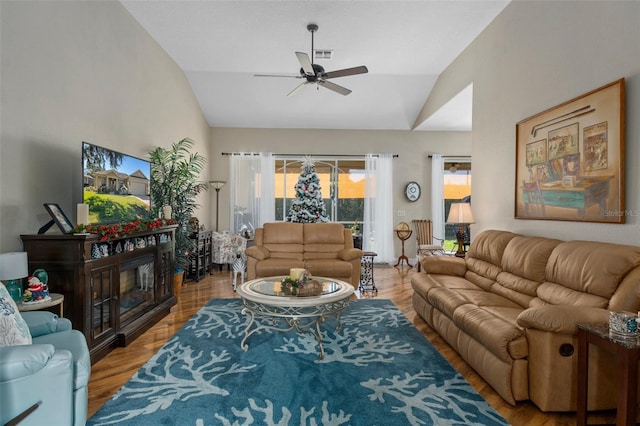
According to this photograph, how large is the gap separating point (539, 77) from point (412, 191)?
14.3 ft

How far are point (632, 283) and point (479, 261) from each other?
1.79m

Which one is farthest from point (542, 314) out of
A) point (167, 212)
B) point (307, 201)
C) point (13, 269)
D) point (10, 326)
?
point (307, 201)

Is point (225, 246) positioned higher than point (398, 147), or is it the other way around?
point (398, 147)

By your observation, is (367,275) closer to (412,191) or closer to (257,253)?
(257,253)

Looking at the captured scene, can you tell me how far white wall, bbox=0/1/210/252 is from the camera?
2.60 m

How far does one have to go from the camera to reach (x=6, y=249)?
2.57m

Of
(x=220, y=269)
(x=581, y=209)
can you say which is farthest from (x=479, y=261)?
(x=220, y=269)

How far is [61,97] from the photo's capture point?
311cm

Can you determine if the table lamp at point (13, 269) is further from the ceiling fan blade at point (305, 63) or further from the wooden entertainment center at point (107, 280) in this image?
the ceiling fan blade at point (305, 63)

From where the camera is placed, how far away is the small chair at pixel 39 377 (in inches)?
59.7

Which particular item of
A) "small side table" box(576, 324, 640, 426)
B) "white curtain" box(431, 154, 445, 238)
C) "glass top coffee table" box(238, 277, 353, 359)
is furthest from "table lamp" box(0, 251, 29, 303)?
"white curtain" box(431, 154, 445, 238)

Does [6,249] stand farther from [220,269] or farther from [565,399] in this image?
[220,269]

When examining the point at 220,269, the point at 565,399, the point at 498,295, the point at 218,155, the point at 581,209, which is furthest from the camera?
the point at 218,155

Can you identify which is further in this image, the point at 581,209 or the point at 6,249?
the point at 581,209
